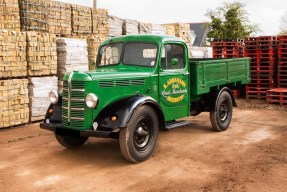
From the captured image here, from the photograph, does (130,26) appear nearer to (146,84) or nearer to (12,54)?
(12,54)

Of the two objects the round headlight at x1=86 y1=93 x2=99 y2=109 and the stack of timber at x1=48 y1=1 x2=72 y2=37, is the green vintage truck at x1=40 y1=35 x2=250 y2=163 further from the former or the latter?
the stack of timber at x1=48 y1=1 x2=72 y2=37

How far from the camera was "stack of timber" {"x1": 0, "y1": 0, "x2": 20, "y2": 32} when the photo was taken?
10.7 metres

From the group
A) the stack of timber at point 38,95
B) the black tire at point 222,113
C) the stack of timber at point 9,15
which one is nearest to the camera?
the black tire at point 222,113

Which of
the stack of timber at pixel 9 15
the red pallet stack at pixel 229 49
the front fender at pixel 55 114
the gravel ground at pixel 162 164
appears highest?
the stack of timber at pixel 9 15

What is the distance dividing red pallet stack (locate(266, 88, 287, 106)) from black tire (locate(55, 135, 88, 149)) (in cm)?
854

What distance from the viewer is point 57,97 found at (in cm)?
739

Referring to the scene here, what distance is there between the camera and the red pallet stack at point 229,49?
53.3ft

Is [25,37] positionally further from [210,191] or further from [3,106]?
[210,191]

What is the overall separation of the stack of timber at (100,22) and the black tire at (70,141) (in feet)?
21.8

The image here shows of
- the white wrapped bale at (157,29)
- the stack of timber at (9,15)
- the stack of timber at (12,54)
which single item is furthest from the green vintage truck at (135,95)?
the white wrapped bale at (157,29)

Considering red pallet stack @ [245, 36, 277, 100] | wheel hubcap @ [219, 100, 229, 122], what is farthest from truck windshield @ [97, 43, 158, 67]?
red pallet stack @ [245, 36, 277, 100]

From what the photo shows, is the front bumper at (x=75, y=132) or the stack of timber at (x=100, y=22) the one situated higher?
the stack of timber at (x=100, y=22)

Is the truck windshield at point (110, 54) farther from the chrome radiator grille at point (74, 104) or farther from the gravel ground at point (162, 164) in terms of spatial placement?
the gravel ground at point (162, 164)

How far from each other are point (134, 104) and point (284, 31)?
143 feet
